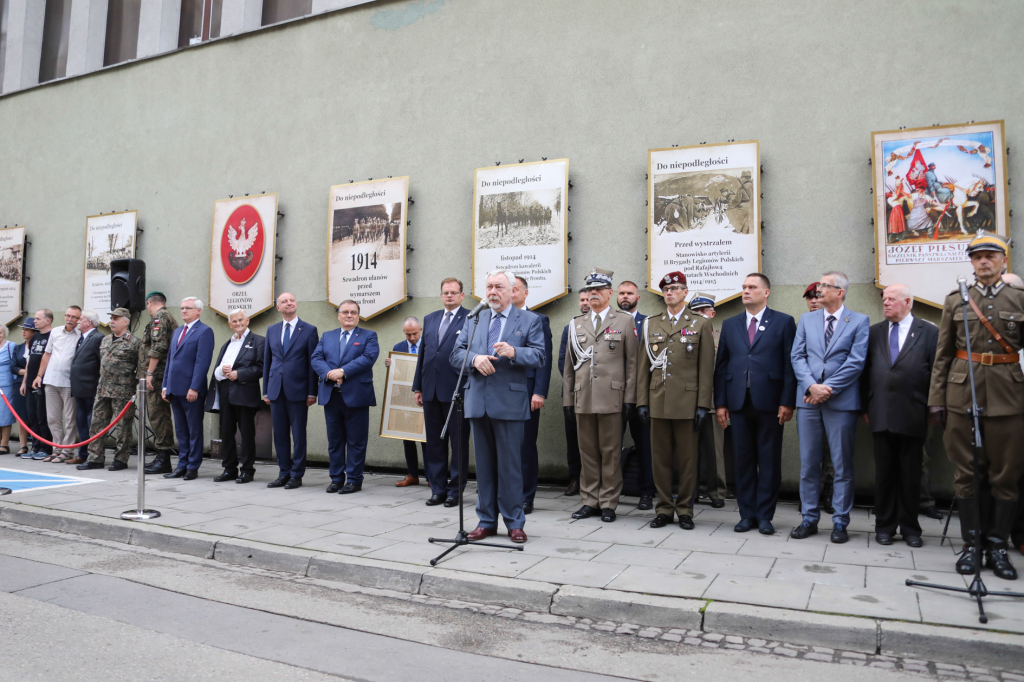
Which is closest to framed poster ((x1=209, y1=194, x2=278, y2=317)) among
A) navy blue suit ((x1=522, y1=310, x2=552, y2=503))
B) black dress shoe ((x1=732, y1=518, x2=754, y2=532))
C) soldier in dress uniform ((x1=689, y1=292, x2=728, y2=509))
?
navy blue suit ((x1=522, y1=310, x2=552, y2=503))

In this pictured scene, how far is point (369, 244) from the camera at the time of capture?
9570 millimetres

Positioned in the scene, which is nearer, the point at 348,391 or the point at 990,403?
the point at 990,403

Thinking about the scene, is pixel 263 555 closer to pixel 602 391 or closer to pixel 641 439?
pixel 602 391

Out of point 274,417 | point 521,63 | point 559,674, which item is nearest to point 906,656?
point 559,674

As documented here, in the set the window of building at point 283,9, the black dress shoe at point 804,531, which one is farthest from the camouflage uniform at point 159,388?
the black dress shoe at point 804,531

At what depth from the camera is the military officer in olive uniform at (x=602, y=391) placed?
630cm

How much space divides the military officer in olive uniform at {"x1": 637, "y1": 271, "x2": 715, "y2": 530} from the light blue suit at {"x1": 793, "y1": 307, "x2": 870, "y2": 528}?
73cm

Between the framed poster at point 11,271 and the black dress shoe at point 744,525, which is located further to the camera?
the framed poster at point 11,271

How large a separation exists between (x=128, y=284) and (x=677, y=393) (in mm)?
8815

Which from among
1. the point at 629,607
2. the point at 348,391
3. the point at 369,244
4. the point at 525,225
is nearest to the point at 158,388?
the point at 348,391

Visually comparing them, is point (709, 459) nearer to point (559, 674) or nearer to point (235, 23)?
point (559, 674)

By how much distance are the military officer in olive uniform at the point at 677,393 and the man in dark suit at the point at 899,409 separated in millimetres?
1236

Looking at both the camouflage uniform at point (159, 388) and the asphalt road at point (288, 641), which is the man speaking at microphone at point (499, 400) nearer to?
the asphalt road at point (288, 641)

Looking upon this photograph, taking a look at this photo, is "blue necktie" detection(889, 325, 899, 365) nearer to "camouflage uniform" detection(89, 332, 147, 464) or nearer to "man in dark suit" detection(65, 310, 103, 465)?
"camouflage uniform" detection(89, 332, 147, 464)
